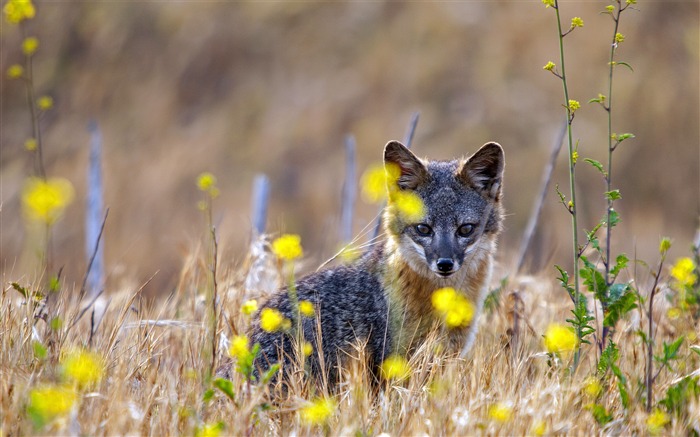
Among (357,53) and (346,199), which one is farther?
(357,53)

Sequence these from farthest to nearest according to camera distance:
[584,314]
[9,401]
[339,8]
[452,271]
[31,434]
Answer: [339,8], [452,271], [584,314], [9,401], [31,434]

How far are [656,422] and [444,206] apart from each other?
2.17 metres

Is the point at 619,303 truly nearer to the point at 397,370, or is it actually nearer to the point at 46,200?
the point at 397,370

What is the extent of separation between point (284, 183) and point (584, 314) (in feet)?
40.6

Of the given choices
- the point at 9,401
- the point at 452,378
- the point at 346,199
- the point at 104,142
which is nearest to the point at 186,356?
the point at 9,401

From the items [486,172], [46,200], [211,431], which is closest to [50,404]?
[211,431]

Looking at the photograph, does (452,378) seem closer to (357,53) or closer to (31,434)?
(31,434)

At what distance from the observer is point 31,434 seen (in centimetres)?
347

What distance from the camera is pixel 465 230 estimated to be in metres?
5.57

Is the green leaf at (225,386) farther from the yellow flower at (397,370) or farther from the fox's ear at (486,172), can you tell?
the fox's ear at (486,172)

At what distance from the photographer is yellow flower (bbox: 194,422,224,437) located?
356 cm

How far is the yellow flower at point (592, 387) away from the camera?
13.8 ft

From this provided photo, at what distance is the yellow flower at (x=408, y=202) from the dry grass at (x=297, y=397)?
95 centimetres

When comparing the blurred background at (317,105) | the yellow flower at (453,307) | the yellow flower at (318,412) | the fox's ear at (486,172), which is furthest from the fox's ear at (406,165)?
the blurred background at (317,105)
